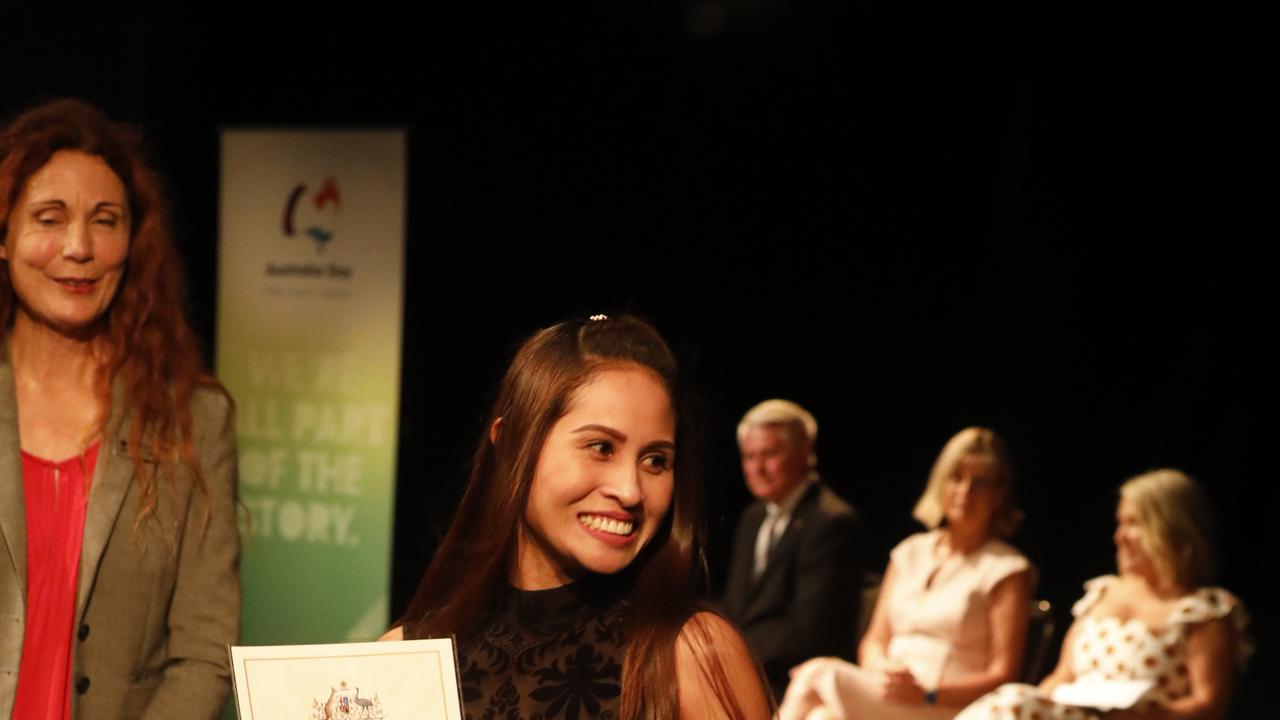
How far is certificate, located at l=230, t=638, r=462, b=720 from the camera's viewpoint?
138cm

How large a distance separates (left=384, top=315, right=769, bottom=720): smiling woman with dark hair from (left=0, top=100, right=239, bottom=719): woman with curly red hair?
0.54m

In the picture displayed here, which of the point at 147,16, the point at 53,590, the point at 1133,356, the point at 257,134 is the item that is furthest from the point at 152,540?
the point at 1133,356

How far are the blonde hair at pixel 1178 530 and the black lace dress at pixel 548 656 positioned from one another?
365cm

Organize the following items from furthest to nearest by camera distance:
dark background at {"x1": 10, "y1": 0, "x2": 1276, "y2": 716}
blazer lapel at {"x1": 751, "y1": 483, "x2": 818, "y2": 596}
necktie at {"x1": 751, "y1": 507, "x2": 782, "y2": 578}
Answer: dark background at {"x1": 10, "y1": 0, "x2": 1276, "y2": 716} → necktie at {"x1": 751, "y1": 507, "x2": 782, "y2": 578} → blazer lapel at {"x1": 751, "y1": 483, "x2": 818, "y2": 596}

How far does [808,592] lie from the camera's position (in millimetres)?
5281

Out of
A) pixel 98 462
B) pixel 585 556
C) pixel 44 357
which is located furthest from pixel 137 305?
pixel 585 556

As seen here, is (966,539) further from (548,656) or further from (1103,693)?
(548,656)

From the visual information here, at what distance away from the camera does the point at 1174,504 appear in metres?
4.87

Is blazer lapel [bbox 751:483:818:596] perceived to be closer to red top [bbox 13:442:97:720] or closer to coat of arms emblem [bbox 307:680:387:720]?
red top [bbox 13:442:97:720]

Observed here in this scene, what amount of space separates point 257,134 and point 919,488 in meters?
3.45

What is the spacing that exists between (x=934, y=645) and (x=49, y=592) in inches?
148

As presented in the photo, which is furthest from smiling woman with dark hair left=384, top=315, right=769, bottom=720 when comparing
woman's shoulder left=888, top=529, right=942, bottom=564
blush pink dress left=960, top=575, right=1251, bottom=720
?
woman's shoulder left=888, top=529, right=942, bottom=564

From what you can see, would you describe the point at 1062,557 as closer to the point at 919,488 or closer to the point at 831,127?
the point at 919,488

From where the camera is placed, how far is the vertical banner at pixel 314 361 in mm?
5664
